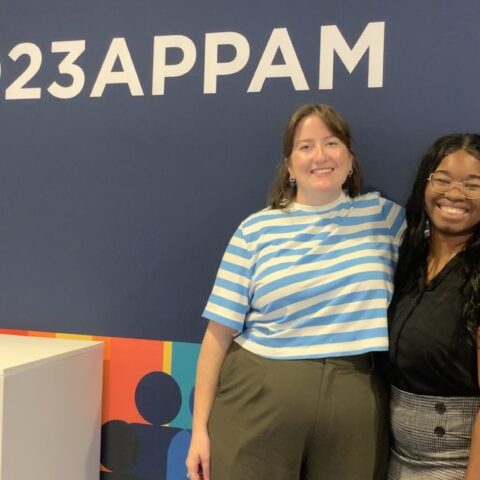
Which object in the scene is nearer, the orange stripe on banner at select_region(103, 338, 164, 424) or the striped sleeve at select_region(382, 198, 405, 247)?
the striped sleeve at select_region(382, 198, 405, 247)

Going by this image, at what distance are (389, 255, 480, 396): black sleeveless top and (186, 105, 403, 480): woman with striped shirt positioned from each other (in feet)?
0.19

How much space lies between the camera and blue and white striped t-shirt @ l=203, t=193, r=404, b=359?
1260 mm

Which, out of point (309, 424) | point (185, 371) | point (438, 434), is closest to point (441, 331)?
point (438, 434)

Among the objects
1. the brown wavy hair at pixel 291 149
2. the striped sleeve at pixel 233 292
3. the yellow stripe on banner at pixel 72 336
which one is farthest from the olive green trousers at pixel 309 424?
the yellow stripe on banner at pixel 72 336

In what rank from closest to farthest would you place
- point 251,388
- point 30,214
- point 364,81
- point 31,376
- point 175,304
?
point 251,388 < point 31,376 < point 364,81 < point 175,304 < point 30,214

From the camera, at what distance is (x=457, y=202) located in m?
1.20

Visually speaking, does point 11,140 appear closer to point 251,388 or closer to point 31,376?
point 31,376

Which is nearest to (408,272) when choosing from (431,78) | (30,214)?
(431,78)

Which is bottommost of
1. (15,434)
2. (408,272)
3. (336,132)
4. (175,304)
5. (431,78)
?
(15,434)

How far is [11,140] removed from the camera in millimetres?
1810

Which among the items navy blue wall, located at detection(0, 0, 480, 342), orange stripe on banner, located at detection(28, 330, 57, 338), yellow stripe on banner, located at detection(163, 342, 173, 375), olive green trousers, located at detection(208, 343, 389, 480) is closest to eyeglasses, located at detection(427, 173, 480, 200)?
navy blue wall, located at detection(0, 0, 480, 342)

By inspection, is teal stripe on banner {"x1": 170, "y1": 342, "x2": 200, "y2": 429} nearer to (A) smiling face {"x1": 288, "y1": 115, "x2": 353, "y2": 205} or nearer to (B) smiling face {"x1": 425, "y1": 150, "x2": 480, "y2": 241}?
(A) smiling face {"x1": 288, "y1": 115, "x2": 353, "y2": 205}

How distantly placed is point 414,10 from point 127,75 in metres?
0.79

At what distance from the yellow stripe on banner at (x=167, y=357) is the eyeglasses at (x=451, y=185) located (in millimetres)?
843
